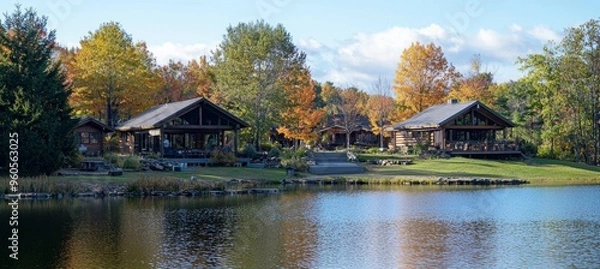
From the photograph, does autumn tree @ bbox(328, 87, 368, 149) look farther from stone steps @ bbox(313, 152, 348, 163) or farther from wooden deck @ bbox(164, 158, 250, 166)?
wooden deck @ bbox(164, 158, 250, 166)

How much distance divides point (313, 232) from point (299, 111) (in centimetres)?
4110

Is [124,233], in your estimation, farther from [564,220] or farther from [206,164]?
[206,164]

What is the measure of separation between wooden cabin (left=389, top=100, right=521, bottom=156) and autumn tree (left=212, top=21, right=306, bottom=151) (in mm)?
12314

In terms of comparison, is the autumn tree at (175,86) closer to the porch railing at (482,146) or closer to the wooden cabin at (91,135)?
the wooden cabin at (91,135)

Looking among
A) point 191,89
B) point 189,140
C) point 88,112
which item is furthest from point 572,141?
point 88,112

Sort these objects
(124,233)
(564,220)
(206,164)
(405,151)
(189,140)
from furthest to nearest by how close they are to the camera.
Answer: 1. (405,151)
2. (189,140)
3. (206,164)
4. (564,220)
5. (124,233)

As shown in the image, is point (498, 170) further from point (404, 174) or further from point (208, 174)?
point (208, 174)

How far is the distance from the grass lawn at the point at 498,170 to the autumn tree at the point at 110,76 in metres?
23.3

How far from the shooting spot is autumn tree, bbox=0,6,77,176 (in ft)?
116

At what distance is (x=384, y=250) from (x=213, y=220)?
869cm

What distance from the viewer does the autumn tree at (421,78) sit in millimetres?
64688

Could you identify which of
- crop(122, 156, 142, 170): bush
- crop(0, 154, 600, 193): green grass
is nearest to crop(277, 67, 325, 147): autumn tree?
crop(0, 154, 600, 193): green grass

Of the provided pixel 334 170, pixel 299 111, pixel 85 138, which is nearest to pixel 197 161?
pixel 85 138

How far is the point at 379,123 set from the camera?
7600 cm
